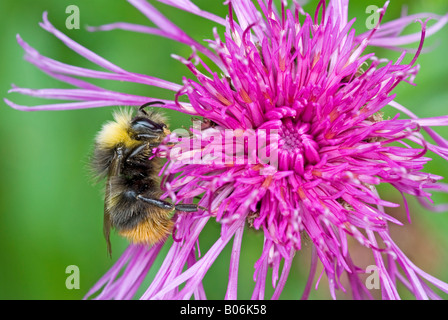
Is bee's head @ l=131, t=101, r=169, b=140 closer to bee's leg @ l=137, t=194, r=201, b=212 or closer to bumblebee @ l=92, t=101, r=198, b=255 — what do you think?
bumblebee @ l=92, t=101, r=198, b=255

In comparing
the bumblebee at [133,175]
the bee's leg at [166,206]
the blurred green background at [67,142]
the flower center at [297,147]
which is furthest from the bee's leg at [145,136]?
the blurred green background at [67,142]

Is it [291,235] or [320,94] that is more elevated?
[320,94]

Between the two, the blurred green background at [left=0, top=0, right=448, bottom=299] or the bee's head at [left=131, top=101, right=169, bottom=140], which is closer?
Result: the bee's head at [left=131, top=101, right=169, bottom=140]

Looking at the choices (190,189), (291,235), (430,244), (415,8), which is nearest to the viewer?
(291,235)

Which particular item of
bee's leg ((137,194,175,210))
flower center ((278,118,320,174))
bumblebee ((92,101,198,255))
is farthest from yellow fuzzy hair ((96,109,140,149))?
flower center ((278,118,320,174))

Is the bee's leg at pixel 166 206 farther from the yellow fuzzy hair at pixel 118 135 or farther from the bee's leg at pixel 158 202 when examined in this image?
the yellow fuzzy hair at pixel 118 135

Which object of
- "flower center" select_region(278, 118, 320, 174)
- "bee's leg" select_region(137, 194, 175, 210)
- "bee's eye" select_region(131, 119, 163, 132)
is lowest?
"bee's leg" select_region(137, 194, 175, 210)

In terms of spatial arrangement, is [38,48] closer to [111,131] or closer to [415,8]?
[111,131]
